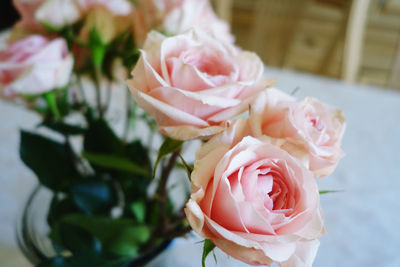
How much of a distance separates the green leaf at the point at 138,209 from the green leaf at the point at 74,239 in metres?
0.06

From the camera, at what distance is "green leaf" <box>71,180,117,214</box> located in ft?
1.15

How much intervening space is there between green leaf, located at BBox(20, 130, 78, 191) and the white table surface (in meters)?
0.06

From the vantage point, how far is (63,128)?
32cm

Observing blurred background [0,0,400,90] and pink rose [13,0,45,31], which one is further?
blurred background [0,0,400,90]

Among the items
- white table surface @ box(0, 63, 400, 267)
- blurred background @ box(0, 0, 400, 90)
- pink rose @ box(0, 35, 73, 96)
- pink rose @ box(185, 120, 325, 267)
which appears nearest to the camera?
pink rose @ box(185, 120, 325, 267)

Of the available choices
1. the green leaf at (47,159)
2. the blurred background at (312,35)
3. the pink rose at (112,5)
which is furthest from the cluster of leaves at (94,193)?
the blurred background at (312,35)

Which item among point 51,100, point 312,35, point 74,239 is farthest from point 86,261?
point 312,35

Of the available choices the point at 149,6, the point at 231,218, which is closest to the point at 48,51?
the point at 149,6

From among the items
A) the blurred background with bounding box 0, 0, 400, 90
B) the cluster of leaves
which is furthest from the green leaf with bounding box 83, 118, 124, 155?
the blurred background with bounding box 0, 0, 400, 90

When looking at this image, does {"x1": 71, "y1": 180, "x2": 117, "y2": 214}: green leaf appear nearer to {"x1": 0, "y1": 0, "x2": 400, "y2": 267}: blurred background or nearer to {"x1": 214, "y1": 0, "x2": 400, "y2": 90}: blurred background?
{"x1": 0, "y1": 0, "x2": 400, "y2": 267}: blurred background

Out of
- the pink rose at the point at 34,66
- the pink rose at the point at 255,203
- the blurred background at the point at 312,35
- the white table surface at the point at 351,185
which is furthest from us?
the blurred background at the point at 312,35

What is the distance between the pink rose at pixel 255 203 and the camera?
0.57ft

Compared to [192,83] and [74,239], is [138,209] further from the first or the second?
[192,83]

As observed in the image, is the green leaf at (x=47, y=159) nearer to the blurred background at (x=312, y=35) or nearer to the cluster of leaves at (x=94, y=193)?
the cluster of leaves at (x=94, y=193)
